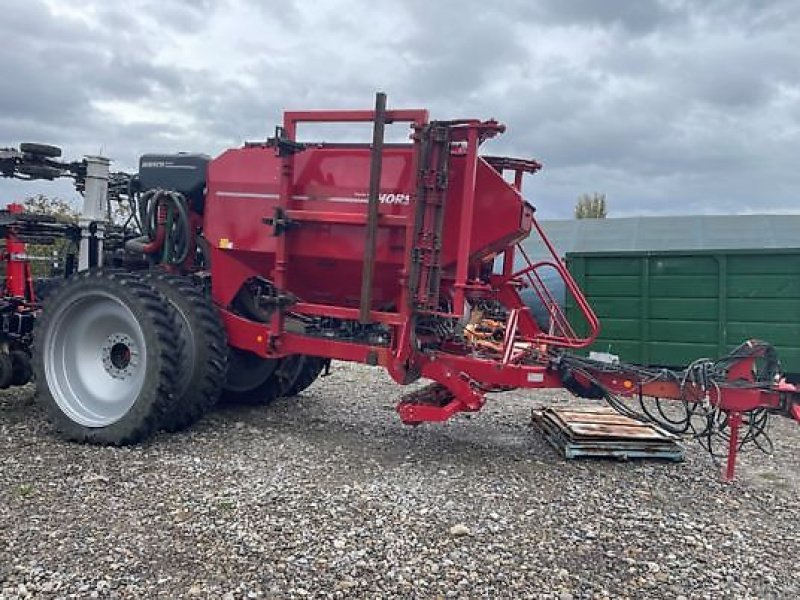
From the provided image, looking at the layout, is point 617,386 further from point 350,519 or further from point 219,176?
point 219,176

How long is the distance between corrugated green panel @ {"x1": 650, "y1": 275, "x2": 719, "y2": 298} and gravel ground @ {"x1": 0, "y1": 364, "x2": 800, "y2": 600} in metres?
3.60

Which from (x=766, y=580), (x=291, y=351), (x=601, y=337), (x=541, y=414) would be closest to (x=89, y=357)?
(x=291, y=351)

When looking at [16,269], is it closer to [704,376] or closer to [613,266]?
[704,376]

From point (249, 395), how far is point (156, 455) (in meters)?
1.82

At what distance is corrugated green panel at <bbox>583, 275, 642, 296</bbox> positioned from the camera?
394 inches

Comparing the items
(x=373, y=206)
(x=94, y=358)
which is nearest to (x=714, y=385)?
(x=373, y=206)

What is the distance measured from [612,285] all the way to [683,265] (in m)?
0.94

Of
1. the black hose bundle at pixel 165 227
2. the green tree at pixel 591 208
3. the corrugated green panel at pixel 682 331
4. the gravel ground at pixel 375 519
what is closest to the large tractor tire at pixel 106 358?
the gravel ground at pixel 375 519

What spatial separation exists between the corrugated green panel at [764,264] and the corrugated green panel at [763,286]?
0.16ft

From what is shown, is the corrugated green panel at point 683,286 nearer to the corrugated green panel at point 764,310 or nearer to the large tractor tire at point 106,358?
the corrugated green panel at point 764,310

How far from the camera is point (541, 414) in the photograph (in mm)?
6641

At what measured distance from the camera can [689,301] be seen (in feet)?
31.6

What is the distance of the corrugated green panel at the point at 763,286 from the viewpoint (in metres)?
9.09

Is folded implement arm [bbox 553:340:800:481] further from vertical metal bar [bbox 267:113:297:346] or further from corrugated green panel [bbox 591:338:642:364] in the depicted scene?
corrugated green panel [bbox 591:338:642:364]
